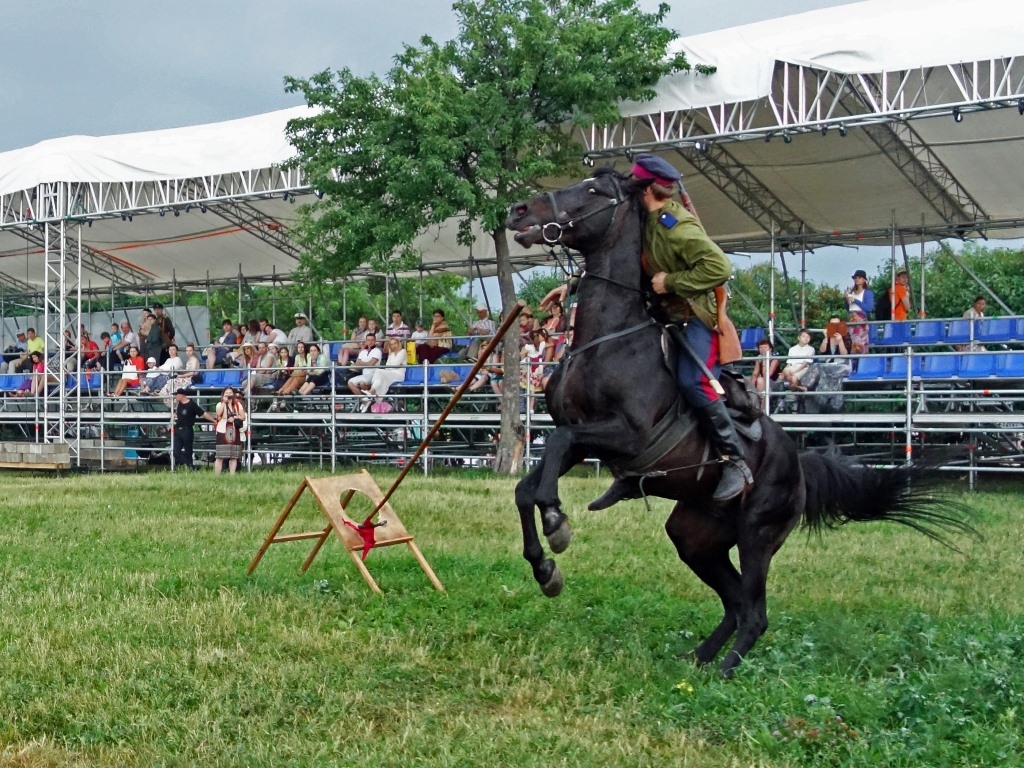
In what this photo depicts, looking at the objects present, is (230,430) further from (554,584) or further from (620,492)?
(554,584)

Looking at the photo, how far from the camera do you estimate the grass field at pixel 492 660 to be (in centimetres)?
523

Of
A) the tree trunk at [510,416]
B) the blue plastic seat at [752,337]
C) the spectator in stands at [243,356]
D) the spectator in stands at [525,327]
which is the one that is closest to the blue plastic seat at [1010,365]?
the blue plastic seat at [752,337]

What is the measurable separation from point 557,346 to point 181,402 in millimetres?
8073

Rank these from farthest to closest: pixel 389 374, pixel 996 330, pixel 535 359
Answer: pixel 389 374 < pixel 535 359 < pixel 996 330

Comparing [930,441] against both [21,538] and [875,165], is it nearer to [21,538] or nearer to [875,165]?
[875,165]

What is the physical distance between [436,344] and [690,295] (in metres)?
15.6

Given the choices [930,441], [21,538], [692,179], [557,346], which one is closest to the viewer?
[21,538]

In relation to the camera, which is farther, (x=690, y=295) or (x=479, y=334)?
(x=479, y=334)

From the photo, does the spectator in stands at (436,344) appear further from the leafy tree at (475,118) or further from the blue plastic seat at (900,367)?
the blue plastic seat at (900,367)

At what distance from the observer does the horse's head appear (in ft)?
22.1

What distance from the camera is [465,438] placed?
2252cm

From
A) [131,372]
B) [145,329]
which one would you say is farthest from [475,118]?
[145,329]

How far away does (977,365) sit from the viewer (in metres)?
17.0

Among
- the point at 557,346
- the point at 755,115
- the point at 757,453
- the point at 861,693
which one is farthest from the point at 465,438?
the point at 861,693
